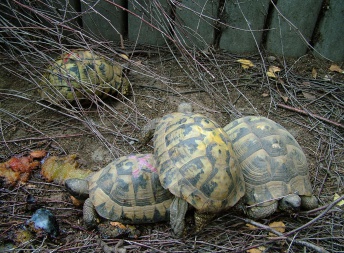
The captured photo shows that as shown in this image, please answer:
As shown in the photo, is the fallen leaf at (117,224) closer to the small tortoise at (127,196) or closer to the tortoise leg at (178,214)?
the small tortoise at (127,196)

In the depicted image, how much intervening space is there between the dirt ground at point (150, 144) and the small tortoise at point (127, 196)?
0.14 m

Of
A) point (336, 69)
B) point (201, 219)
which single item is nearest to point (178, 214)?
point (201, 219)

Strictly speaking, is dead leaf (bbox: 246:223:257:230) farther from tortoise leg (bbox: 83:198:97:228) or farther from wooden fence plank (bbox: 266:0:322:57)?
wooden fence plank (bbox: 266:0:322:57)

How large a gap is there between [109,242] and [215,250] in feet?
2.37

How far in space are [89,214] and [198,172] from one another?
0.84 meters

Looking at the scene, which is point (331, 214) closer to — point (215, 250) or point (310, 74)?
point (215, 250)

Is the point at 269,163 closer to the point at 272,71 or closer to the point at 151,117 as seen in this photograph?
the point at 151,117

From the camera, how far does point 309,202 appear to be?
2709 mm

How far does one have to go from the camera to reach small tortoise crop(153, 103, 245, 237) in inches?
92.8

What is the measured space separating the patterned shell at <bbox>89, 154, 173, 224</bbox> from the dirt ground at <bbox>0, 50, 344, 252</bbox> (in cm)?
14

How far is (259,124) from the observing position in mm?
2918

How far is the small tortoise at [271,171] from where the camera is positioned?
263 centimetres

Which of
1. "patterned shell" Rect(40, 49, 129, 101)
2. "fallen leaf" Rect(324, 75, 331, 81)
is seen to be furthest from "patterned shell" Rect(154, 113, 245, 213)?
"fallen leaf" Rect(324, 75, 331, 81)

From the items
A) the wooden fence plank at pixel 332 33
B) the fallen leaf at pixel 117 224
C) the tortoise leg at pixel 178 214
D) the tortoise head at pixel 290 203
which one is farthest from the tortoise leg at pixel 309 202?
the wooden fence plank at pixel 332 33
